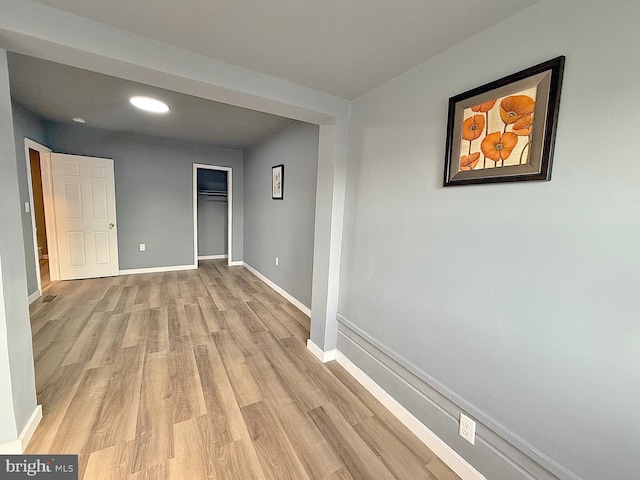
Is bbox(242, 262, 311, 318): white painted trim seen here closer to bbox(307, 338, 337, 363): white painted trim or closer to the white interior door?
bbox(307, 338, 337, 363): white painted trim

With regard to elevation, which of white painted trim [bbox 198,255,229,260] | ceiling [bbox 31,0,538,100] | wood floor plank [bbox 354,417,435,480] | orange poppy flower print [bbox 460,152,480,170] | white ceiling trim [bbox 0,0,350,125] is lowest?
wood floor plank [bbox 354,417,435,480]

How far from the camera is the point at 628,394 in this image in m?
0.89

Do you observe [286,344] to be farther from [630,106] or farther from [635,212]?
[630,106]

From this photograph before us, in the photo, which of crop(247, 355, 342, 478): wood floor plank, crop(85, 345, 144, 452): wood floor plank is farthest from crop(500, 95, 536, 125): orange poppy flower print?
crop(85, 345, 144, 452): wood floor plank

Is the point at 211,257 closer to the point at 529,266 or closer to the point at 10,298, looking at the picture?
the point at 10,298

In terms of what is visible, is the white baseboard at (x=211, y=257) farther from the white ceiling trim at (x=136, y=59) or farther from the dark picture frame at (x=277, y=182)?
the white ceiling trim at (x=136, y=59)

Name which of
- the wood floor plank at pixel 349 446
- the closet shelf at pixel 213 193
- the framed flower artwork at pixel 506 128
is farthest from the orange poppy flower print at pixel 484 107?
the closet shelf at pixel 213 193

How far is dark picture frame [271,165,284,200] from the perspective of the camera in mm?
3774

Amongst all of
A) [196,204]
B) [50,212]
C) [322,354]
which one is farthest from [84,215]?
[322,354]

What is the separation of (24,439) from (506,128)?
9.28ft

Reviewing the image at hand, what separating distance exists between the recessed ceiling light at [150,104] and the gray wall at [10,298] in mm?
1627

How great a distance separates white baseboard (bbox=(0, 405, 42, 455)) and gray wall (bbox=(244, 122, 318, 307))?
2.29 m

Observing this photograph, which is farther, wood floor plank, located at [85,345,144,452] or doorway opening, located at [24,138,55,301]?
doorway opening, located at [24,138,55,301]

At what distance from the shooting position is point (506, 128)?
1.17 metres
